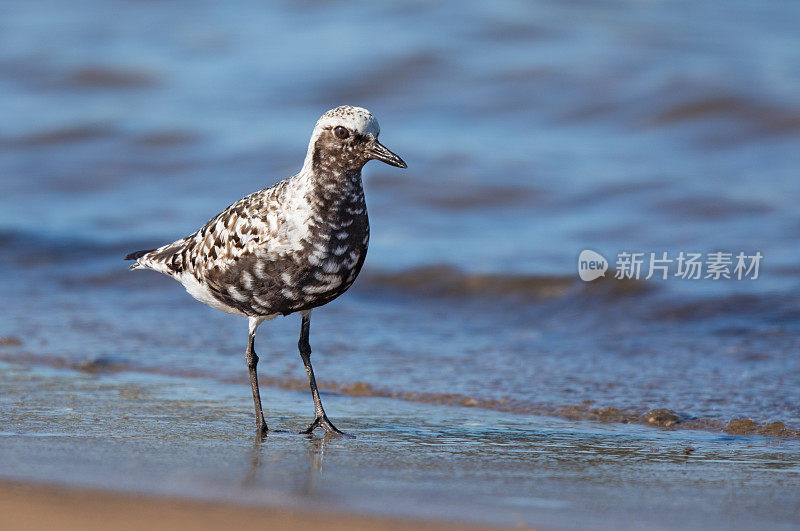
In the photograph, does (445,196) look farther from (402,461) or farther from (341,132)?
(402,461)

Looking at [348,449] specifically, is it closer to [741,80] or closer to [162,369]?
[162,369]

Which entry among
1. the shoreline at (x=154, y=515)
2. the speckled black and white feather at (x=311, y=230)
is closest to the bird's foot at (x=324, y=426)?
the speckled black and white feather at (x=311, y=230)

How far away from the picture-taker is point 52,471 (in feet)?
14.4

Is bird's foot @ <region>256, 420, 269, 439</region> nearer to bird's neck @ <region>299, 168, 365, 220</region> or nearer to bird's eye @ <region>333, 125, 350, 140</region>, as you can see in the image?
bird's neck @ <region>299, 168, 365, 220</region>

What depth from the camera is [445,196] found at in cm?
1220

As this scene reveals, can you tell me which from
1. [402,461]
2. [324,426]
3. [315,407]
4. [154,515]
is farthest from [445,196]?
[154,515]

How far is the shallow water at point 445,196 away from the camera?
6898 millimetres

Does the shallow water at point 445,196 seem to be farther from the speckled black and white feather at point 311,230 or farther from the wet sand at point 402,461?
the speckled black and white feather at point 311,230

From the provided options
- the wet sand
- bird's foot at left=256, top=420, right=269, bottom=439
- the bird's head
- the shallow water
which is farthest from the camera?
the shallow water

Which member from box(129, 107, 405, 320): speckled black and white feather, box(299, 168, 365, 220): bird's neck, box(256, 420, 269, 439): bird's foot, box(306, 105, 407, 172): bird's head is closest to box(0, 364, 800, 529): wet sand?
box(256, 420, 269, 439): bird's foot

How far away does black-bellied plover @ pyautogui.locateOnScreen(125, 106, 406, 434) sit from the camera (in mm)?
5227

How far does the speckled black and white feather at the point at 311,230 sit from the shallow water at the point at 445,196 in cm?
80

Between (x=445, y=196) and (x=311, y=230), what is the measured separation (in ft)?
23.2

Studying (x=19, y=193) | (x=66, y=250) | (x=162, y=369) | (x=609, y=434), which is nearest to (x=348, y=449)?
(x=609, y=434)
